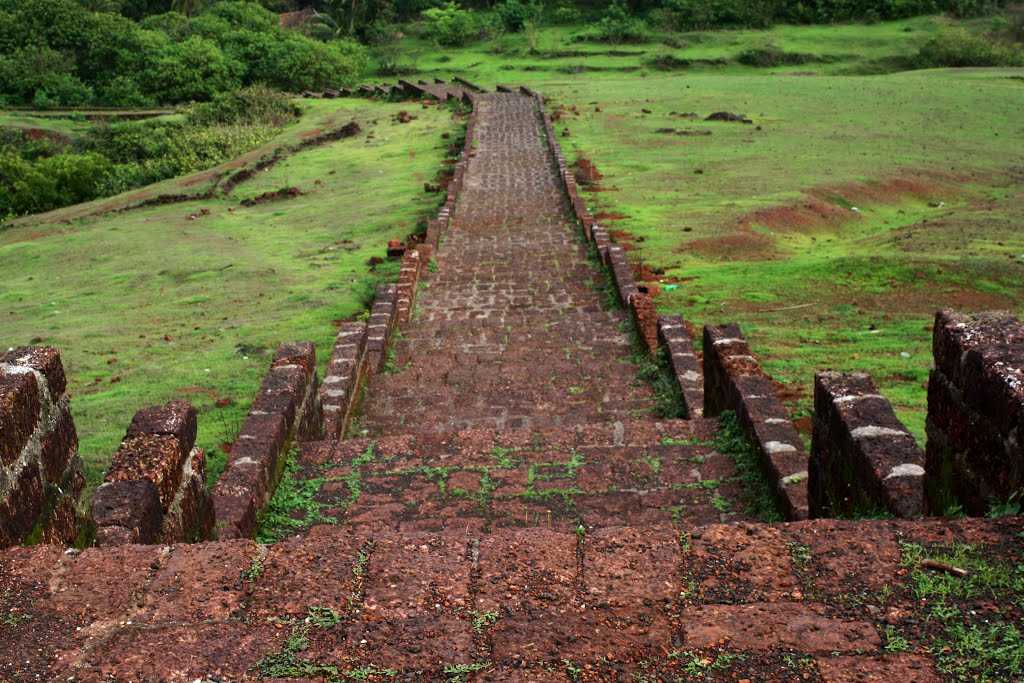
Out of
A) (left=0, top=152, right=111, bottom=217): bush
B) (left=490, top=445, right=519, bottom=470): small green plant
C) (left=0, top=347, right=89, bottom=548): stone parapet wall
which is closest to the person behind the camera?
(left=0, top=347, right=89, bottom=548): stone parapet wall

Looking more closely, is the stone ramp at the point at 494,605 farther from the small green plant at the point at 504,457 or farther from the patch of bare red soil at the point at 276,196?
the patch of bare red soil at the point at 276,196

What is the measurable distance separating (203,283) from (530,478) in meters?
10.6

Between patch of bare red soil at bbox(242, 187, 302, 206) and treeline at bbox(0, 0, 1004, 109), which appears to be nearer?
patch of bare red soil at bbox(242, 187, 302, 206)

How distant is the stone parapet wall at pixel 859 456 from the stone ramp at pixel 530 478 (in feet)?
Answer: 2.43

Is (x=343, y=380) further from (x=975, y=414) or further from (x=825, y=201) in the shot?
(x=825, y=201)

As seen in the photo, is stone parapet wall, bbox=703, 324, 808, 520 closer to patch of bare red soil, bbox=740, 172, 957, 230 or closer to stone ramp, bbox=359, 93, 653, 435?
stone ramp, bbox=359, 93, 653, 435

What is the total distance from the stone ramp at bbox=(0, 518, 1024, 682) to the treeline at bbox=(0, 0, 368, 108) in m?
46.0

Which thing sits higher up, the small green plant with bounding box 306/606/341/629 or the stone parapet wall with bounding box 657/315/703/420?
the small green plant with bounding box 306/606/341/629

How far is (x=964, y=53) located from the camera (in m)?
43.8

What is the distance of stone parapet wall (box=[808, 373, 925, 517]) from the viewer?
14.5 ft

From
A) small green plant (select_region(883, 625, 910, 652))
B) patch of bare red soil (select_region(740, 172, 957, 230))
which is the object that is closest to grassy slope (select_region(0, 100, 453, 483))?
small green plant (select_region(883, 625, 910, 652))

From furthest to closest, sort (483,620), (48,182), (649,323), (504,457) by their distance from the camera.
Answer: (48,182), (649,323), (504,457), (483,620)

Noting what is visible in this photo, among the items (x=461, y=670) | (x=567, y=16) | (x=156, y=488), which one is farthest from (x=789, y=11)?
(x=461, y=670)

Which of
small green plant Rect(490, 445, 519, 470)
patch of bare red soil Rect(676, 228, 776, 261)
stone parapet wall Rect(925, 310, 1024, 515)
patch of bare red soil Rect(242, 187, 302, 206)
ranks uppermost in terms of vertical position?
stone parapet wall Rect(925, 310, 1024, 515)
